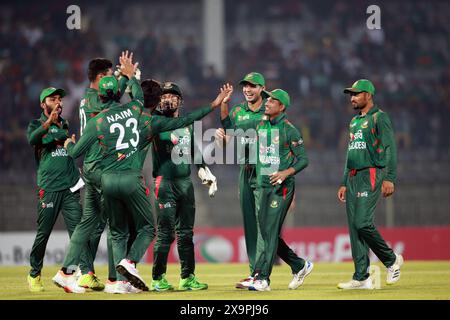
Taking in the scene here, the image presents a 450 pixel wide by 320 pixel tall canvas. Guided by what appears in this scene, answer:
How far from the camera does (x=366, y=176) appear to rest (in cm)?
1175

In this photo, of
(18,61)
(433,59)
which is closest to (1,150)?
(18,61)

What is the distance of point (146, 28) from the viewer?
30.0 metres

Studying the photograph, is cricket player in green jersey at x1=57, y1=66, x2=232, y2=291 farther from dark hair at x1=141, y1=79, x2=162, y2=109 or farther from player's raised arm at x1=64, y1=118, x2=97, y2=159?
dark hair at x1=141, y1=79, x2=162, y2=109

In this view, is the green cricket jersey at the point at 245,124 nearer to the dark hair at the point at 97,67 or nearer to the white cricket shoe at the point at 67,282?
the dark hair at the point at 97,67

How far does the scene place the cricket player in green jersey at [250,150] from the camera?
40.1 ft

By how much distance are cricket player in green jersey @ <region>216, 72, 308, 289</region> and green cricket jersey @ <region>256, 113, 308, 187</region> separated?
0.62 meters

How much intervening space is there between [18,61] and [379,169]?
1705cm

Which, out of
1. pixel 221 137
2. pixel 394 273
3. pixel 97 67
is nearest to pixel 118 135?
pixel 97 67

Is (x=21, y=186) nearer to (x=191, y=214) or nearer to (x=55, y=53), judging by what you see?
(x=55, y=53)

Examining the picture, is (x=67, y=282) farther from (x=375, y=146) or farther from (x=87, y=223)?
(x=375, y=146)

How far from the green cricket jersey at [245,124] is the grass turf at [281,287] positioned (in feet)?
6.20

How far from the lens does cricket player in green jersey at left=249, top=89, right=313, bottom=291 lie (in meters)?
11.3

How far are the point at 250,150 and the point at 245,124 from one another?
44cm

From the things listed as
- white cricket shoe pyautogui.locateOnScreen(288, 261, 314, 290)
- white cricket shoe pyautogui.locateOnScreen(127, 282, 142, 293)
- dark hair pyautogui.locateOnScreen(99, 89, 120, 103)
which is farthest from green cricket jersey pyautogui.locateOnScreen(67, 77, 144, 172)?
white cricket shoe pyautogui.locateOnScreen(288, 261, 314, 290)
